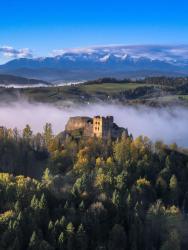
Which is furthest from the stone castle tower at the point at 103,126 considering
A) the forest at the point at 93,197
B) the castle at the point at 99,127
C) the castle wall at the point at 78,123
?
the forest at the point at 93,197

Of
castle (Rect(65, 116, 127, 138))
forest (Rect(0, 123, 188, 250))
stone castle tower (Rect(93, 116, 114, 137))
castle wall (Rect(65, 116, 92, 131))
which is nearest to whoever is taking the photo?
forest (Rect(0, 123, 188, 250))

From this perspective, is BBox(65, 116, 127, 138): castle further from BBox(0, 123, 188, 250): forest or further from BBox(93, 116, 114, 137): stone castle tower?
BBox(0, 123, 188, 250): forest

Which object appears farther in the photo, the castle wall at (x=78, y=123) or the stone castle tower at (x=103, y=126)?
the castle wall at (x=78, y=123)

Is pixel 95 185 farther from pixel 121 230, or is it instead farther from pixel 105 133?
pixel 105 133

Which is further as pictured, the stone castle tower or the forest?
the stone castle tower

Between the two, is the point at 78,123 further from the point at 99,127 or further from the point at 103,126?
the point at 103,126

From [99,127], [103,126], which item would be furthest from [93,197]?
[99,127]

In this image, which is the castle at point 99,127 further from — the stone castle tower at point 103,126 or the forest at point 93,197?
the forest at point 93,197

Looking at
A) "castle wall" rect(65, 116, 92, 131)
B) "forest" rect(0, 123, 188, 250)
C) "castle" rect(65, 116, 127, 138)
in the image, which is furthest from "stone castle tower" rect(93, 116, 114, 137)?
"forest" rect(0, 123, 188, 250)

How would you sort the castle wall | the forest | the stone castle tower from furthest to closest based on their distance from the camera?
the castle wall → the stone castle tower → the forest
